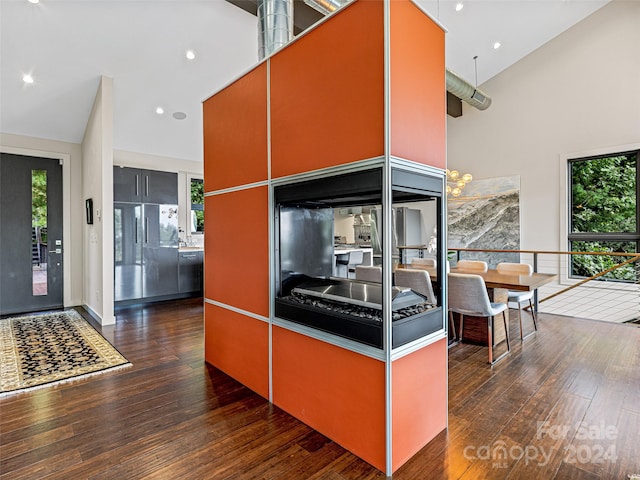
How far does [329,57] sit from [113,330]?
4.03 m

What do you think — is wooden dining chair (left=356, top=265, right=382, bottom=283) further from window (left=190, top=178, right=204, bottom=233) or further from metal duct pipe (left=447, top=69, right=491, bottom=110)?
window (left=190, top=178, right=204, bottom=233)

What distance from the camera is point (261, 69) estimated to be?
2.47 metres

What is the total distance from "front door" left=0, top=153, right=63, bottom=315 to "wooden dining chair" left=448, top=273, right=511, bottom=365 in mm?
5782

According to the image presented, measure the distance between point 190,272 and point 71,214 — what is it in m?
2.04

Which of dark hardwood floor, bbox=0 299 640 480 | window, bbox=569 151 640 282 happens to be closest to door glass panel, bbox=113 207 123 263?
dark hardwood floor, bbox=0 299 640 480

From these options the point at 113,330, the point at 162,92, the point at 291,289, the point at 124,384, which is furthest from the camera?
the point at 162,92

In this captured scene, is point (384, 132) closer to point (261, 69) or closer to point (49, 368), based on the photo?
point (261, 69)

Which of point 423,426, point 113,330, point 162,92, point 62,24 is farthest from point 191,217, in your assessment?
point 423,426

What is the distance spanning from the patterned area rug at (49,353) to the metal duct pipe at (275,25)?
10.2ft

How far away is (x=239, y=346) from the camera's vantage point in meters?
2.71

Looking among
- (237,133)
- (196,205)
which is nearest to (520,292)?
(237,133)

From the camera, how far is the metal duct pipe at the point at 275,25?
2826 millimetres

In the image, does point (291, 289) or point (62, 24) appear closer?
point (291, 289)

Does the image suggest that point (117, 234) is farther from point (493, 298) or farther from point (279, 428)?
point (493, 298)
